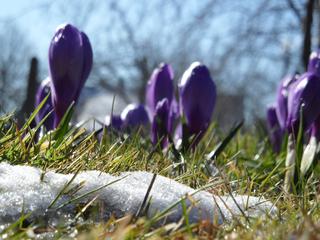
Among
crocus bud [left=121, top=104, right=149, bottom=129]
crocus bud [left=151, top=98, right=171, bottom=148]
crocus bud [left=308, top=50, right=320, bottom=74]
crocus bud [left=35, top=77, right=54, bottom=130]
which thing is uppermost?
crocus bud [left=308, top=50, right=320, bottom=74]

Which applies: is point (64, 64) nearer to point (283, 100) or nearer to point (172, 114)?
point (172, 114)

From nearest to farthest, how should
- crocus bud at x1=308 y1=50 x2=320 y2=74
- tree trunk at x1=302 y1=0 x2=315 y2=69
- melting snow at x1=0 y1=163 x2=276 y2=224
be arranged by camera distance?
melting snow at x1=0 y1=163 x2=276 y2=224 → crocus bud at x1=308 y1=50 x2=320 y2=74 → tree trunk at x1=302 y1=0 x2=315 y2=69

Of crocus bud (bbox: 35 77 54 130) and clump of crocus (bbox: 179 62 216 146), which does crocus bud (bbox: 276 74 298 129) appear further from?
crocus bud (bbox: 35 77 54 130)

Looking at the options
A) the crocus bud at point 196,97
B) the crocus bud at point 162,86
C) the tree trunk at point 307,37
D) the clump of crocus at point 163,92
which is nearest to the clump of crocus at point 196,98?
the crocus bud at point 196,97

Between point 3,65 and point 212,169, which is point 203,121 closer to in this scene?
point 212,169

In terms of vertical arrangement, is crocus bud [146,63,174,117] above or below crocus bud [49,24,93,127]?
below

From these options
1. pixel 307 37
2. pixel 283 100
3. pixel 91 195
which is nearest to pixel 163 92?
pixel 283 100

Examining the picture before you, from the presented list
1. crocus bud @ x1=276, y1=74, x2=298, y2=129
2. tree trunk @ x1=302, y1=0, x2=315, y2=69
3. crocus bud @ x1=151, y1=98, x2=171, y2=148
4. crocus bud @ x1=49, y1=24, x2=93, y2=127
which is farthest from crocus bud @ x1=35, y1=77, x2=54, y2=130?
tree trunk @ x1=302, y1=0, x2=315, y2=69

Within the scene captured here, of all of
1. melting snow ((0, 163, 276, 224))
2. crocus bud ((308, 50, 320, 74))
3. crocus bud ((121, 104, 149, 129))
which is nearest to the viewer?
melting snow ((0, 163, 276, 224))
